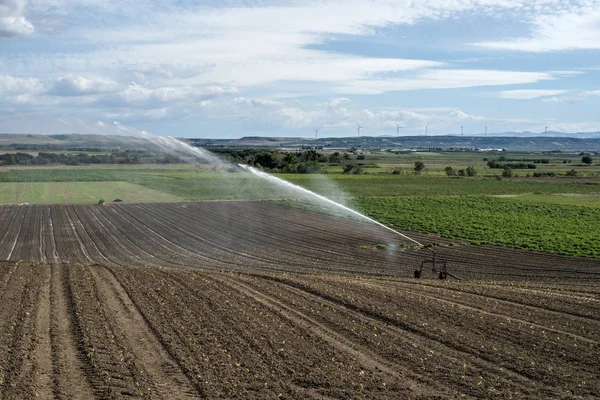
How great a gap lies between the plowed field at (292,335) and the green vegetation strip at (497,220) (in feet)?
32.5

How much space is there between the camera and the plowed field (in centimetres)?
1329

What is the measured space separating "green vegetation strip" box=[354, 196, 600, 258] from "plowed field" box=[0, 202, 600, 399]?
9.92 metres

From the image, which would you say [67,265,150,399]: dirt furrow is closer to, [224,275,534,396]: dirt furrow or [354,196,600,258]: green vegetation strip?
[224,275,534,396]: dirt furrow

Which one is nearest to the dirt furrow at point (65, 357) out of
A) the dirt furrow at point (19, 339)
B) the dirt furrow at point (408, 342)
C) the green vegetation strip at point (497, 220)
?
the dirt furrow at point (19, 339)

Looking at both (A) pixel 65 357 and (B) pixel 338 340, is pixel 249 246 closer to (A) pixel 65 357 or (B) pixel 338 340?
(B) pixel 338 340

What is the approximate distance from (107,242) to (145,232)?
5213 mm

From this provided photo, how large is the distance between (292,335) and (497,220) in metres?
43.0

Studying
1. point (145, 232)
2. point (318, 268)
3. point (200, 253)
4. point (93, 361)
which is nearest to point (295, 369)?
point (93, 361)

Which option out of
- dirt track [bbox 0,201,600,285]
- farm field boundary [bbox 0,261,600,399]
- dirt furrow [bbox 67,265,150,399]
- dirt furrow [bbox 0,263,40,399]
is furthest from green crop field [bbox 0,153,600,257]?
dirt furrow [bbox 0,263,40,399]

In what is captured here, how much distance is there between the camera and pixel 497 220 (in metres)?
56.2

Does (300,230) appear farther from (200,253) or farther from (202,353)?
(202,353)

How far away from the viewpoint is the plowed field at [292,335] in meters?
13.3

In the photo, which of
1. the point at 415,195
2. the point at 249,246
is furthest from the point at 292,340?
the point at 415,195

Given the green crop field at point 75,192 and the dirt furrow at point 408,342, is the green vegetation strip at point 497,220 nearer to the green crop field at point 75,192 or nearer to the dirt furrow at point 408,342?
the dirt furrow at point 408,342
